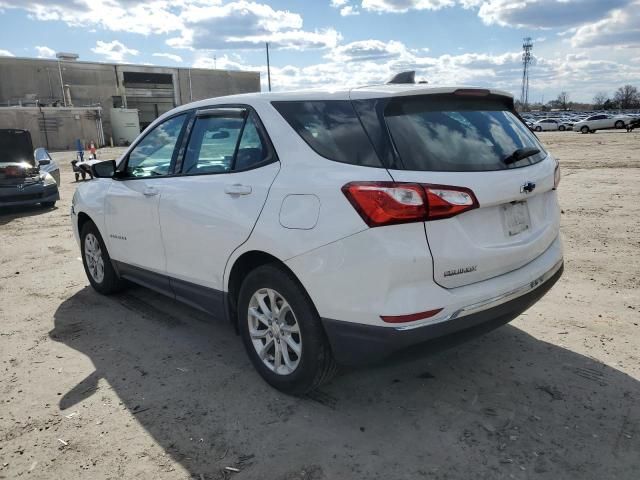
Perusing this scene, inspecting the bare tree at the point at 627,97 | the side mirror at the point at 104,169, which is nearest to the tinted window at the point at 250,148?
the side mirror at the point at 104,169

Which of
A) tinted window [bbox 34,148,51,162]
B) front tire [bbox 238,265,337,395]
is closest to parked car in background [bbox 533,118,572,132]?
tinted window [bbox 34,148,51,162]

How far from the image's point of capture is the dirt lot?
8.38 feet

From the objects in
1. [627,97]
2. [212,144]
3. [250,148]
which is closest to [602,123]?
[212,144]

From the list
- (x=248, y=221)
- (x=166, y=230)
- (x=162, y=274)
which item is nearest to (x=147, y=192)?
(x=166, y=230)

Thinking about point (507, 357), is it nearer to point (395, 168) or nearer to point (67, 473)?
point (395, 168)

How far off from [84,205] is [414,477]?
4.18 meters

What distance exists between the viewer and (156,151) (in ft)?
13.9

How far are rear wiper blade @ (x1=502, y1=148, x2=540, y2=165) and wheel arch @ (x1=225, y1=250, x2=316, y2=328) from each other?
1.39m

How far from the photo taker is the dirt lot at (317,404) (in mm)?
2555

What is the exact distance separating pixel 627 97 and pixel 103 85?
104043 mm

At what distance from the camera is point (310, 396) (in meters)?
3.18

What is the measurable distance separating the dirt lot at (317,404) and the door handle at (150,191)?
3.77ft

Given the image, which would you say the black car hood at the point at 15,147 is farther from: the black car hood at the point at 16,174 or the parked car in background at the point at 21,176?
the black car hood at the point at 16,174

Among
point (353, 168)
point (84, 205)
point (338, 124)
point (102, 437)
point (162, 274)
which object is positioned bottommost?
point (102, 437)
